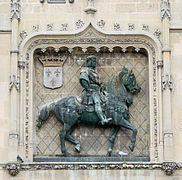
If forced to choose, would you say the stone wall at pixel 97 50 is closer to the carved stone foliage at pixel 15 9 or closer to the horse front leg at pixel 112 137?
the carved stone foliage at pixel 15 9

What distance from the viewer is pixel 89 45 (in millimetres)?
27672

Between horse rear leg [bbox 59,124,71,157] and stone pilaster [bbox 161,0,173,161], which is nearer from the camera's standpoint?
stone pilaster [bbox 161,0,173,161]

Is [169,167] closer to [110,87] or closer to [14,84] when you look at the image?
[110,87]

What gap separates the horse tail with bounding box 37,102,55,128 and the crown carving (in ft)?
3.40

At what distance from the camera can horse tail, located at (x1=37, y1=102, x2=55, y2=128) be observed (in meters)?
27.3

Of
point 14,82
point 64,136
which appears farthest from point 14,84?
point 64,136

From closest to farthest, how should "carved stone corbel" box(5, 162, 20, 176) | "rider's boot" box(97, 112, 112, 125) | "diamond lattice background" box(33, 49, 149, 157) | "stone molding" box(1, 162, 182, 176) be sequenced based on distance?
"carved stone corbel" box(5, 162, 20, 176) → "stone molding" box(1, 162, 182, 176) → "rider's boot" box(97, 112, 112, 125) → "diamond lattice background" box(33, 49, 149, 157)

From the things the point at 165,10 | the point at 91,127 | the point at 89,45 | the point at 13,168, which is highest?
the point at 165,10

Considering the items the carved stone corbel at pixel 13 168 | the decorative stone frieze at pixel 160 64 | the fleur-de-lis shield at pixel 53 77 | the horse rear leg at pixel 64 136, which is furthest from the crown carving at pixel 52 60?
the carved stone corbel at pixel 13 168

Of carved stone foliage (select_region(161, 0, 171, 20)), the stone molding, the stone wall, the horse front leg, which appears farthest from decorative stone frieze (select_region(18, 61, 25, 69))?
carved stone foliage (select_region(161, 0, 171, 20))

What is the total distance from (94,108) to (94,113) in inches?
4.8

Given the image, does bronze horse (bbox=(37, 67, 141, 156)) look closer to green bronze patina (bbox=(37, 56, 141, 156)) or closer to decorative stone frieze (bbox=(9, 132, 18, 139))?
green bronze patina (bbox=(37, 56, 141, 156))

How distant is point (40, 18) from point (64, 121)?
2656mm

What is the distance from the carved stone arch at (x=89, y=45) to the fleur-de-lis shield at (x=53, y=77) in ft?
1.34
